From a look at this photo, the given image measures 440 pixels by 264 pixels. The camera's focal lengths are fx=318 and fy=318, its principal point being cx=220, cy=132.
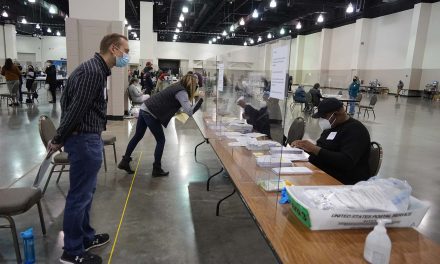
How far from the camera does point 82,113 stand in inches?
74.2

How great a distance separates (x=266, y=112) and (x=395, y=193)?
1.12 meters

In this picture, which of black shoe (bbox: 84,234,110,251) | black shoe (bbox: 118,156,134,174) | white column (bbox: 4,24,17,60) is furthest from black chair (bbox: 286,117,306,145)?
white column (bbox: 4,24,17,60)

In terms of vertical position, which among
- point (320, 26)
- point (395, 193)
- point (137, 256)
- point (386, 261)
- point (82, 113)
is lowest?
point (137, 256)

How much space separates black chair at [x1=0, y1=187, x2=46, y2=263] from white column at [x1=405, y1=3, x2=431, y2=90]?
18.2 metres

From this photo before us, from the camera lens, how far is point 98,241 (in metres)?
2.45

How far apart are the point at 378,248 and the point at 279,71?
923mm

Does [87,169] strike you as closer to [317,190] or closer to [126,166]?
[317,190]

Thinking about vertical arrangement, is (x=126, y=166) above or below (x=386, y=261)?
below

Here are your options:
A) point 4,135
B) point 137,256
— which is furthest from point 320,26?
point 137,256

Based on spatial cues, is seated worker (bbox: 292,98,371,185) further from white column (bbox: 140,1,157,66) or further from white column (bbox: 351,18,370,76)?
white column (bbox: 351,18,370,76)

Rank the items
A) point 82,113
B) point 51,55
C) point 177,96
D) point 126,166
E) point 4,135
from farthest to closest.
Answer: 1. point 51,55
2. point 4,135
3. point 126,166
4. point 177,96
5. point 82,113

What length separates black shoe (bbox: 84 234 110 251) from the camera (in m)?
2.38

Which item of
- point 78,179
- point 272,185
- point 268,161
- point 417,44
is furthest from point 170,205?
point 417,44

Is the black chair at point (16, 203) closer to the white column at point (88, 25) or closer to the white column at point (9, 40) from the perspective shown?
the white column at point (88, 25)
